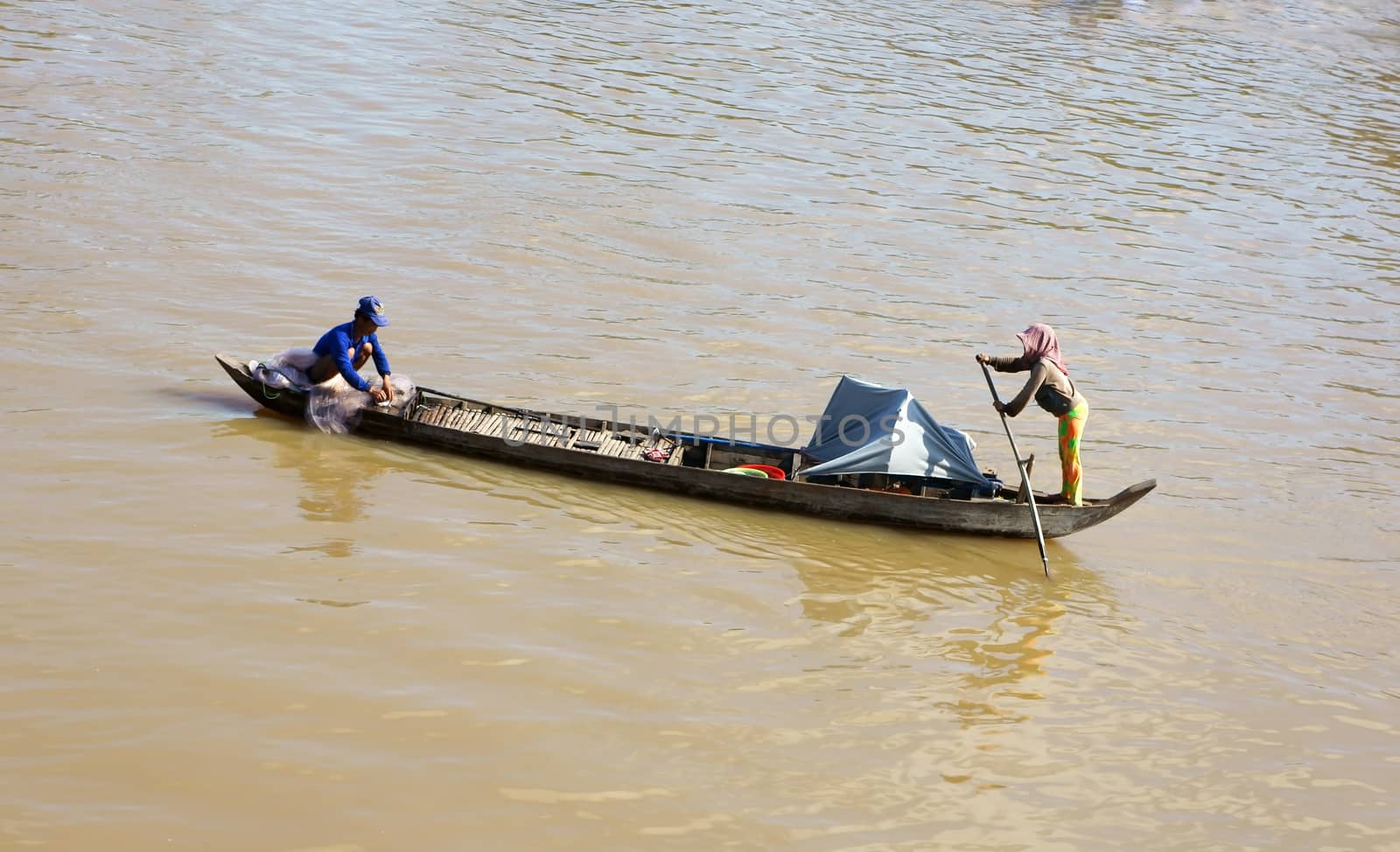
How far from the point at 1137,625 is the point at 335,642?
528 centimetres

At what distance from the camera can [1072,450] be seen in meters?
8.91

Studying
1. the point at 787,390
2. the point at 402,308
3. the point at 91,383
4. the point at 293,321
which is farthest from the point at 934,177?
the point at 91,383

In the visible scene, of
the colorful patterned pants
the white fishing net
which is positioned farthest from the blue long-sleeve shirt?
the colorful patterned pants

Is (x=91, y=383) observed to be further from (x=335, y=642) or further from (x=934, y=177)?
(x=934, y=177)

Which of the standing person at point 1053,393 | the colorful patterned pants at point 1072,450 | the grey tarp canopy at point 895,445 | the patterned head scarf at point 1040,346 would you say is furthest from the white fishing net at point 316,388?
the colorful patterned pants at point 1072,450

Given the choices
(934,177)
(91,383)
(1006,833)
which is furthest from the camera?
(934,177)

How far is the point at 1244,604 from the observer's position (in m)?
8.63

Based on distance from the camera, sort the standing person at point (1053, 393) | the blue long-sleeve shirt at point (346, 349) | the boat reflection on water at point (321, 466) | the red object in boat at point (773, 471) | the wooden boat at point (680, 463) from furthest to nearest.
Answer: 1. the red object in boat at point (773, 471)
2. the blue long-sleeve shirt at point (346, 349)
3. the wooden boat at point (680, 463)
4. the standing person at point (1053, 393)
5. the boat reflection on water at point (321, 466)

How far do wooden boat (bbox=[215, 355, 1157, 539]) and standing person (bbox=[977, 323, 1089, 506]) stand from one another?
0.84ft

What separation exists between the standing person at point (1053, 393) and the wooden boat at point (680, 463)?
255 millimetres

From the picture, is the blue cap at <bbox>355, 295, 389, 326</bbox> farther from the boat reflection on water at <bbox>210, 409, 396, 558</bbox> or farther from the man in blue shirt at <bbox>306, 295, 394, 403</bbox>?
the boat reflection on water at <bbox>210, 409, 396, 558</bbox>

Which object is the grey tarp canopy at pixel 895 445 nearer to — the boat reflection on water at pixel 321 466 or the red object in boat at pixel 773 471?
the red object in boat at pixel 773 471

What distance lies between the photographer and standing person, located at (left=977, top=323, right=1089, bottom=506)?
878 centimetres

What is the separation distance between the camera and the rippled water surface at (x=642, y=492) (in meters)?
6.06
